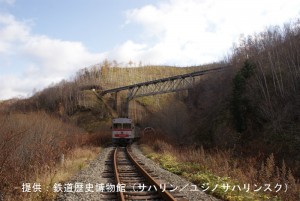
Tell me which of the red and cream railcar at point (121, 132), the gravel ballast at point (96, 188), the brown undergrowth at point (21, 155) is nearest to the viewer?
the brown undergrowth at point (21, 155)

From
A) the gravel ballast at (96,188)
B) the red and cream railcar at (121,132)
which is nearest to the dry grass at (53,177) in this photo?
the gravel ballast at (96,188)

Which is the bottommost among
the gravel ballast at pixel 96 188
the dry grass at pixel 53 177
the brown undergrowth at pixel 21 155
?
the gravel ballast at pixel 96 188

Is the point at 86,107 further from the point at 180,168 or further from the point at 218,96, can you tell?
the point at 180,168

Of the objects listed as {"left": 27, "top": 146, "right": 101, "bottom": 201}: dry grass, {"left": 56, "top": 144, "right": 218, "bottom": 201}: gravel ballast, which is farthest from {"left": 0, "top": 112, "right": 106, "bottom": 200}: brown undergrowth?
{"left": 56, "top": 144, "right": 218, "bottom": 201}: gravel ballast

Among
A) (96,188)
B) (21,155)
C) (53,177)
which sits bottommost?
(96,188)

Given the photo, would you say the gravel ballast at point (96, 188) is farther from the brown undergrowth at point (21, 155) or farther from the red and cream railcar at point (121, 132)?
the red and cream railcar at point (121, 132)

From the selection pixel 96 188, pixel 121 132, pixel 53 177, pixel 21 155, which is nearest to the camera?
pixel 96 188

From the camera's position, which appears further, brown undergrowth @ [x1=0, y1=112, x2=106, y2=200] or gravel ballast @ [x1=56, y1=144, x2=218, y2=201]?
gravel ballast @ [x1=56, y1=144, x2=218, y2=201]

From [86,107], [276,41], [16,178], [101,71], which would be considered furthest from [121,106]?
[16,178]

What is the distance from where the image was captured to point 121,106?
8700 cm

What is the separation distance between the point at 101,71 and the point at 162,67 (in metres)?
33.1

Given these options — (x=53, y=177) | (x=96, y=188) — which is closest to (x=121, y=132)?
(x=53, y=177)

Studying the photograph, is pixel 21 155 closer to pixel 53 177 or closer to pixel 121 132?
pixel 53 177

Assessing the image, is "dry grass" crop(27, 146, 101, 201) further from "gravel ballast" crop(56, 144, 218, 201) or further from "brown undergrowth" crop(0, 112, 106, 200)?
"gravel ballast" crop(56, 144, 218, 201)
